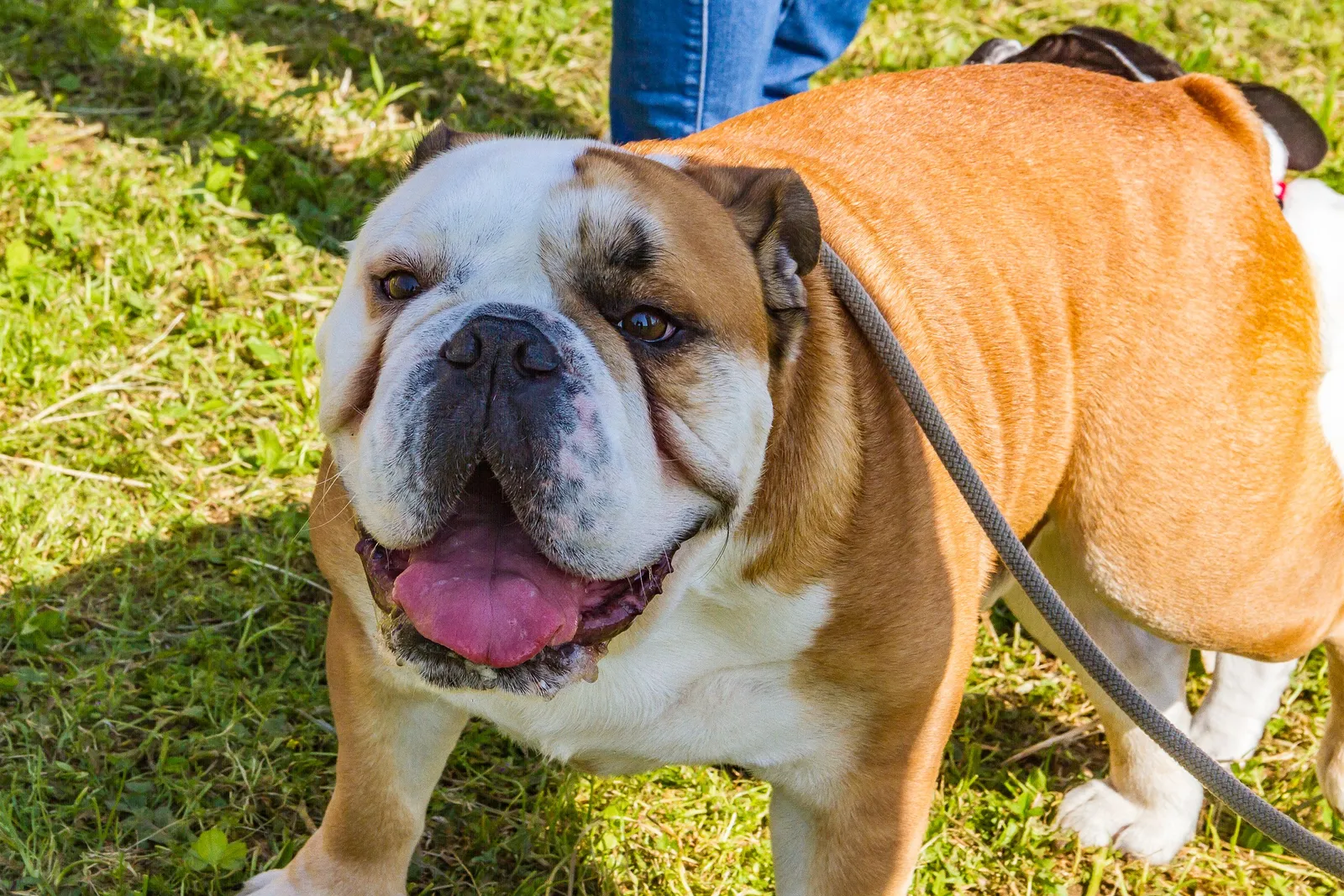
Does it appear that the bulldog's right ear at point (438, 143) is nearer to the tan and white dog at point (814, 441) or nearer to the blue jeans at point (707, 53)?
the tan and white dog at point (814, 441)

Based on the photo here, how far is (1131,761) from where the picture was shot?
10.8 feet

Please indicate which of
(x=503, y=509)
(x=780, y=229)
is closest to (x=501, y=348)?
(x=503, y=509)

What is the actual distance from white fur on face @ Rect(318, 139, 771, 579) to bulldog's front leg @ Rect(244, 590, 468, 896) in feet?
1.65

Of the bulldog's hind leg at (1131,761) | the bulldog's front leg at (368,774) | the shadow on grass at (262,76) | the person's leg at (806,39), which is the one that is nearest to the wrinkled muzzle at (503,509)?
the bulldog's front leg at (368,774)

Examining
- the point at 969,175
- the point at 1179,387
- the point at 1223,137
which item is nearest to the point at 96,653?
the point at 969,175

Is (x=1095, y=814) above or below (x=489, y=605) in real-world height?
below

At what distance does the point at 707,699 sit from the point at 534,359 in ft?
2.47

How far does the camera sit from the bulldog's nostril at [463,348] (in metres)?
1.91

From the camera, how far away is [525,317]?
6.48 ft

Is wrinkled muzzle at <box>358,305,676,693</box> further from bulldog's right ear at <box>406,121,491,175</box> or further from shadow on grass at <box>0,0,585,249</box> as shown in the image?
shadow on grass at <box>0,0,585,249</box>


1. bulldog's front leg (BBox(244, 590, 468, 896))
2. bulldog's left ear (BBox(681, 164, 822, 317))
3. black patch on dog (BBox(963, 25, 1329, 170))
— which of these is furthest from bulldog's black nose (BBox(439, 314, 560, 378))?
black patch on dog (BBox(963, 25, 1329, 170))

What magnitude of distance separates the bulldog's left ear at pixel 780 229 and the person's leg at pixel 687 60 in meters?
1.29

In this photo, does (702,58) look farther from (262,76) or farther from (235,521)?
(262,76)

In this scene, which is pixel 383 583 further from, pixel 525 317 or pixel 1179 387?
pixel 1179 387
